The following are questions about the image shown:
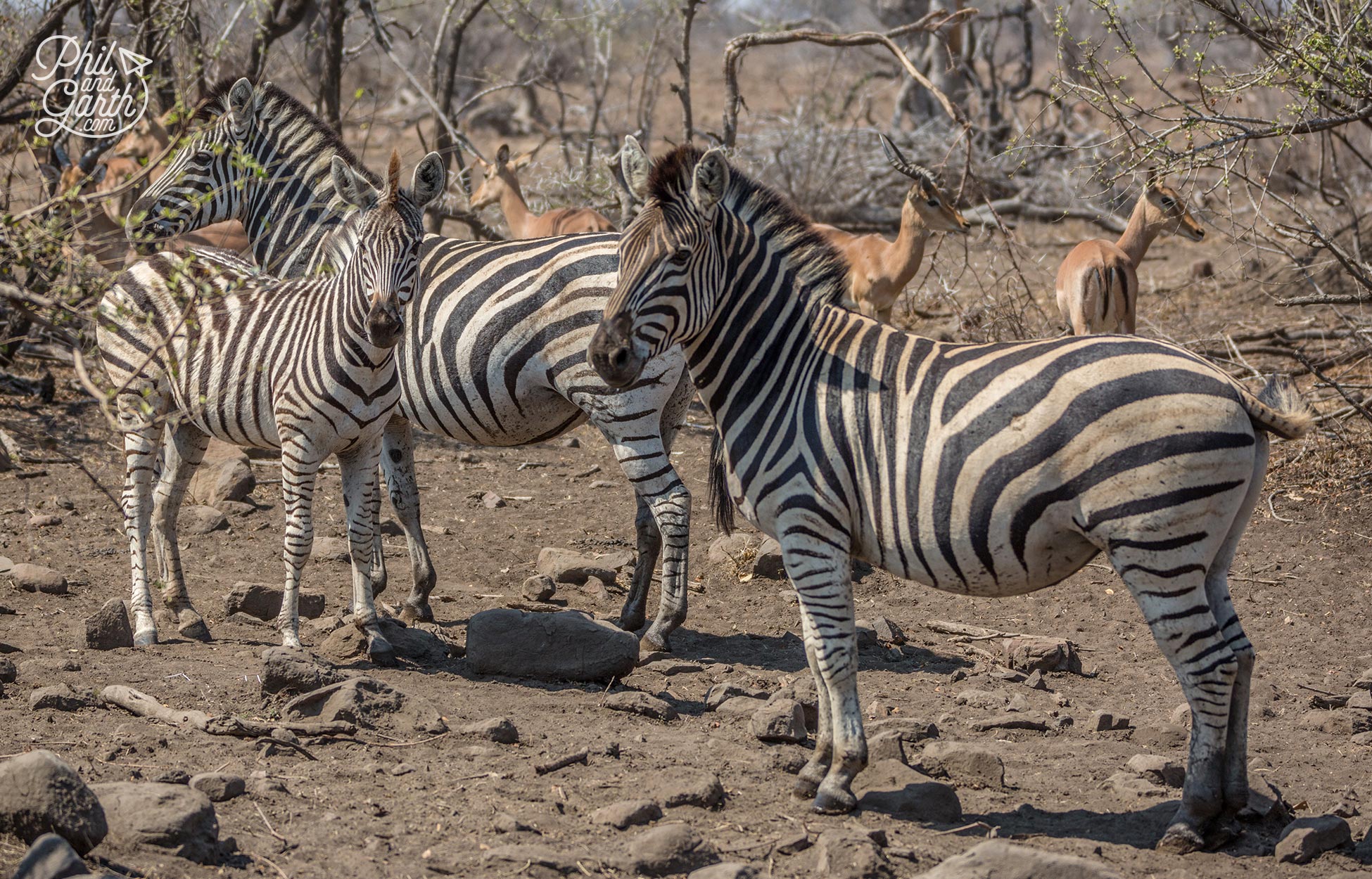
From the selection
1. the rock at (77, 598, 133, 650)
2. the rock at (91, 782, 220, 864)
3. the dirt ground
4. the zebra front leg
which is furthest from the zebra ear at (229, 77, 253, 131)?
the rock at (91, 782, 220, 864)

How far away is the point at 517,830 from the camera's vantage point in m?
4.77

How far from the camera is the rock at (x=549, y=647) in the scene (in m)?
6.68

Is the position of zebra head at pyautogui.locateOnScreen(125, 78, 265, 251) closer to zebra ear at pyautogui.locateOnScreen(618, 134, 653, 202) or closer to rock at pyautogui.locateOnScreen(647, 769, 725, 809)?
zebra ear at pyautogui.locateOnScreen(618, 134, 653, 202)

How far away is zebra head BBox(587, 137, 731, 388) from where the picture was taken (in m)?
4.94

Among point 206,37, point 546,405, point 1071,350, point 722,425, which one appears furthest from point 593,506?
point 206,37

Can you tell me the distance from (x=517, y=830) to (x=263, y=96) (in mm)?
5737

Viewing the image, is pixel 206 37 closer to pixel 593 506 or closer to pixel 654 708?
pixel 593 506

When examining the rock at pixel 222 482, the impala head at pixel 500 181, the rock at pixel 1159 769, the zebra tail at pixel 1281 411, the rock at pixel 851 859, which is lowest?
the rock at pixel 851 859

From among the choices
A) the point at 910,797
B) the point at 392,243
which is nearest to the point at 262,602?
the point at 392,243

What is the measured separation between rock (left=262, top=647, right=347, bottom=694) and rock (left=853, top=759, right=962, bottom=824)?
2.56 metres

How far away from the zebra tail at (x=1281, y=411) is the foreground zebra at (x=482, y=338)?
336 centimetres

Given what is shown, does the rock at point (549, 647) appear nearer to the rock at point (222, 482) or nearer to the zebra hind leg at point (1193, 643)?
the zebra hind leg at point (1193, 643)

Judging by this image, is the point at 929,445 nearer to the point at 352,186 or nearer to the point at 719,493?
the point at 719,493

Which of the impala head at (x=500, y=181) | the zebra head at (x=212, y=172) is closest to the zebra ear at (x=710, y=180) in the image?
the zebra head at (x=212, y=172)
